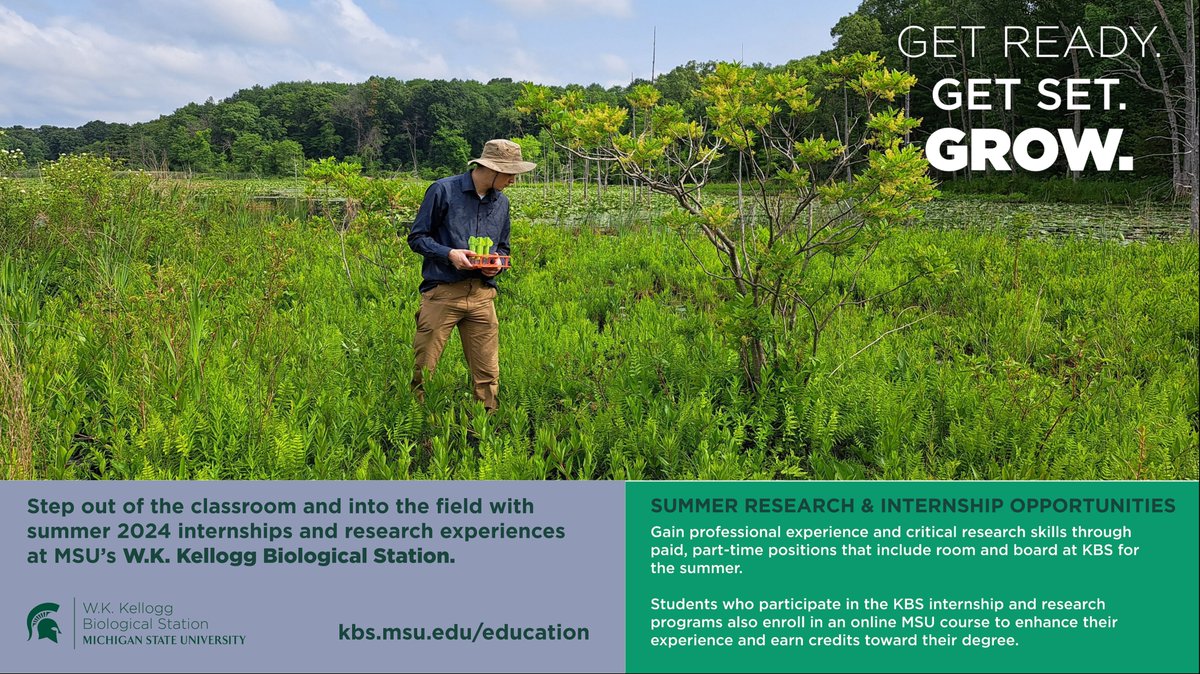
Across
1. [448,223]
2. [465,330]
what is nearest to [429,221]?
[448,223]

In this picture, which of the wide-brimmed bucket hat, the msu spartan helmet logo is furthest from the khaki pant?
the msu spartan helmet logo

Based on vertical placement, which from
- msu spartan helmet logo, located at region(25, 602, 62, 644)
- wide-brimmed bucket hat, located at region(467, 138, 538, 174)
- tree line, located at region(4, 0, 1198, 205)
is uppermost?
tree line, located at region(4, 0, 1198, 205)

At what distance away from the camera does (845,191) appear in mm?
4465

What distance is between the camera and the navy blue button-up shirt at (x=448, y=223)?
415 centimetres

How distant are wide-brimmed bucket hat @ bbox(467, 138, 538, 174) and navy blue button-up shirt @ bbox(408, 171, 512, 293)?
0.23 metres

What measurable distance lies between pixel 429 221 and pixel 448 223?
105 millimetres

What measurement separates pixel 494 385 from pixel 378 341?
5.20 ft

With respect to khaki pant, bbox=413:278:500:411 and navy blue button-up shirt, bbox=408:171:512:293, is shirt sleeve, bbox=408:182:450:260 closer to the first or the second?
navy blue button-up shirt, bbox=408:171:512:293

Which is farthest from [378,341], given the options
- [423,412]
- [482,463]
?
[482,463]

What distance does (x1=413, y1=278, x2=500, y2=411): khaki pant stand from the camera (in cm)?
425

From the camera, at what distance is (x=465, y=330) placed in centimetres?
442

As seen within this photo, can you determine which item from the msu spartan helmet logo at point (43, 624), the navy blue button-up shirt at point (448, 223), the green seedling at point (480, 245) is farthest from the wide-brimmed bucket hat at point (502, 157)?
the msu spartan helmet logo at point (43, 624)

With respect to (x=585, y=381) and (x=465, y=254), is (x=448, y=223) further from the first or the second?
(x=585, y=381)

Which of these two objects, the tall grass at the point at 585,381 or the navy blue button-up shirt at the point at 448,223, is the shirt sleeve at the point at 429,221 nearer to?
the navy blue button-up shirt at the point at 448,223
